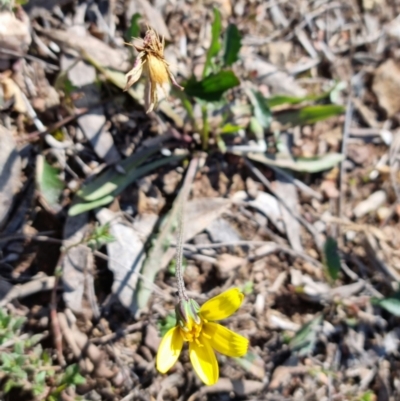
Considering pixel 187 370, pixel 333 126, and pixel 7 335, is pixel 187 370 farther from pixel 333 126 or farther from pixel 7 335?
pixel 333 126

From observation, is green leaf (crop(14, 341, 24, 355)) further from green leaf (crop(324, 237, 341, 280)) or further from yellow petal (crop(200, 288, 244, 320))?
green leaf (crop(324, 237, 341, 280))

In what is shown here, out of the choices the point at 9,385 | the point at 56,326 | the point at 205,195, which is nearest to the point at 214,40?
the point at 205,195

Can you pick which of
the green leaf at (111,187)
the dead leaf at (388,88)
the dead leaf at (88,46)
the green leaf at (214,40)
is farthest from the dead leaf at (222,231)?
the dead leaf at (388,88)

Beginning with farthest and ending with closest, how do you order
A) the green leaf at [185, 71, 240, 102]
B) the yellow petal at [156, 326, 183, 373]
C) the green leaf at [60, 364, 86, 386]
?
the green leaf at [185, 71, 240, 102], the green leaf at [60, 364, 86, 386], the yellow petal at [156, 326, 183, 373]

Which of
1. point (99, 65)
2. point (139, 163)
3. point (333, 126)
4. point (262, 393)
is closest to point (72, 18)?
point (99, 65)

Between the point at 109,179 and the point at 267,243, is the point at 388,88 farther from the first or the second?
the point at 109,179

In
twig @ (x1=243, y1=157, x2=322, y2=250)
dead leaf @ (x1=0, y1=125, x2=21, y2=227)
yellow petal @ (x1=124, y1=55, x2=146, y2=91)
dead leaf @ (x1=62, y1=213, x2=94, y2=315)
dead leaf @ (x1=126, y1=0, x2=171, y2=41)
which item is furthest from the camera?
twig @ (x1=243, y1=157, x2=322, y2=250)

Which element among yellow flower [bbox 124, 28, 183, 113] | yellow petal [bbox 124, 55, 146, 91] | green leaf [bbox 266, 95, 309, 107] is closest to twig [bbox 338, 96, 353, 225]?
green leaf [bbox 266, 95, 309, 107]

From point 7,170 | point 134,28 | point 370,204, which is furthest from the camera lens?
point 370,204
